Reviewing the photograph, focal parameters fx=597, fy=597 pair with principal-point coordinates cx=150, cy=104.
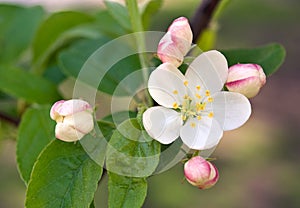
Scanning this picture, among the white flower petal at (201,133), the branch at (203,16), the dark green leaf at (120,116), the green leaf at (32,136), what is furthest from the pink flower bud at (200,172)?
the branch at (203,16)

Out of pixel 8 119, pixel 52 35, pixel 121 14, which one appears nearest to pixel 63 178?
pixel 121 14

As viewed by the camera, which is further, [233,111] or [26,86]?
[26,86]

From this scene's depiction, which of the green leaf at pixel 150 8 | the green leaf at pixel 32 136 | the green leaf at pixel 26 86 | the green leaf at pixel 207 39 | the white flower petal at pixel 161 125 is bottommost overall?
the green leaf at pixel 207 39

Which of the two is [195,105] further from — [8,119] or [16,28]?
[16,28]

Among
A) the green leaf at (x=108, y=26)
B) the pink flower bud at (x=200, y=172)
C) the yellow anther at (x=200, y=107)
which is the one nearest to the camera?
the pink flower bud at (x=200, y=172)

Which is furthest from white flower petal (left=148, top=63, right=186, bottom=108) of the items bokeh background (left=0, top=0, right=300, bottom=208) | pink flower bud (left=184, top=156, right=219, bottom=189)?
bokeh background (left=0, top=0, right=300, bottom=208)

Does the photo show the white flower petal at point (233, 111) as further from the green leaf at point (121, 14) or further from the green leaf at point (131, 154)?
the green leaf at point (121, 14)

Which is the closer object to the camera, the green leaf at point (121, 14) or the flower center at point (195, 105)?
the flower center at point (195, 105)

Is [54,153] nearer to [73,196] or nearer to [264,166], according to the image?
[73,196]
